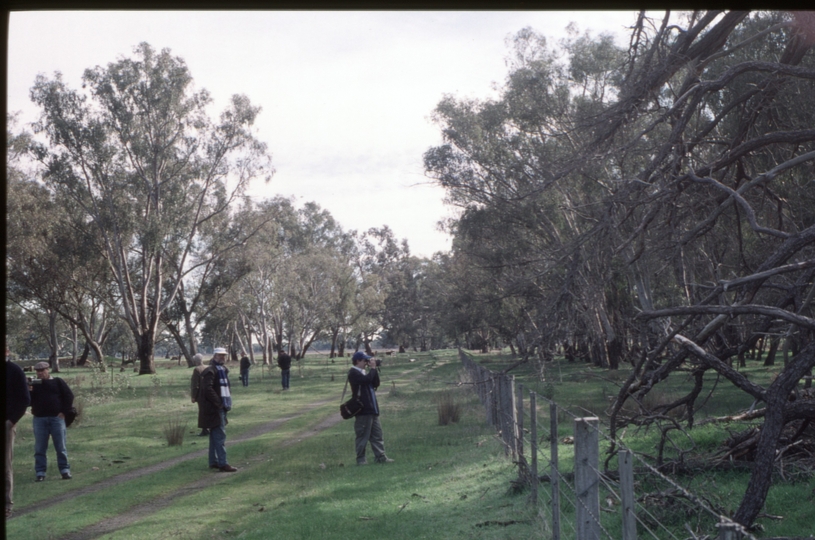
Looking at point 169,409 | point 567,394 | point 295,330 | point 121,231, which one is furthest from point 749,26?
point 295,330

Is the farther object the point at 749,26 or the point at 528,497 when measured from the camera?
the point at 749,26

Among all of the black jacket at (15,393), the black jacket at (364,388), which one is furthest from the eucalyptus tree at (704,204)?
the black jacket at (15,393)

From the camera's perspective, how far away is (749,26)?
51.7 feet

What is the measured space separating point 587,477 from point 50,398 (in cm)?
906

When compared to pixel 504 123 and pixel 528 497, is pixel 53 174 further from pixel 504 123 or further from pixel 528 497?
pixel 528 497

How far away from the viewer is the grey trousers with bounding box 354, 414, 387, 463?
40.7 feet

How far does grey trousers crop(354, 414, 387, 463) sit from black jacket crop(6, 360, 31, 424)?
478 cm

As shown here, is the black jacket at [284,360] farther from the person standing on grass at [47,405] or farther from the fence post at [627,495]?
the fence post at [627,495]

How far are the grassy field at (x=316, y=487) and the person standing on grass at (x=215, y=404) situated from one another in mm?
292

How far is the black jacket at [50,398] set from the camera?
1138 cm

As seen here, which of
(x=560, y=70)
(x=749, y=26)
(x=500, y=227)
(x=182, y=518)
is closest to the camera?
(x=182, y=518)

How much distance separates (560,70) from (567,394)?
1332 centimetres

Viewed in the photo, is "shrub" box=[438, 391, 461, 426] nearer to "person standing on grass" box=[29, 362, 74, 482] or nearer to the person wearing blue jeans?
the person wearing blue jeans

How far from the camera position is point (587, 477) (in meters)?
4.96
